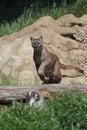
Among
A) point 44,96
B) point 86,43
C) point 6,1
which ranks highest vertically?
point 44,96

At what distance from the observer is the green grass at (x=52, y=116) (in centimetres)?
716

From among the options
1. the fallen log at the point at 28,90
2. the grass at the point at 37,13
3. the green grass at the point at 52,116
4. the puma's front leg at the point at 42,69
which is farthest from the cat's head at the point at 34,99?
the grass at the point at 37,13

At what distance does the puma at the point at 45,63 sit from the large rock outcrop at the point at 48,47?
0.35 metres

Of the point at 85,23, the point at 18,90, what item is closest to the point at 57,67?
the point at 18,90

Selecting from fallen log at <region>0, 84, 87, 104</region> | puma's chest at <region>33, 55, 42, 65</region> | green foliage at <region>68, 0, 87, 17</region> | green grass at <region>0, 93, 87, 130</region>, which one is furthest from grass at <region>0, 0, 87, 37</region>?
green grass at <region>0, 93, 87, 130</region>

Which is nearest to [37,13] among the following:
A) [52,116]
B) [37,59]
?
[37,59]

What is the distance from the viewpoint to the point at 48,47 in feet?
38.9

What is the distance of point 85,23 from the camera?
14.0m

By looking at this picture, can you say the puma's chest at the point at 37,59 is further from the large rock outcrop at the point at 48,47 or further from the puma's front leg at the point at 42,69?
the large rock outcrop at the point at 48,47

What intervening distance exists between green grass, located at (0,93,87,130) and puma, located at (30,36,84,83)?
6.64 ft

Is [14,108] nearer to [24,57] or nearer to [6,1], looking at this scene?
[24,57]

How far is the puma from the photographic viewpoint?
1025 cm

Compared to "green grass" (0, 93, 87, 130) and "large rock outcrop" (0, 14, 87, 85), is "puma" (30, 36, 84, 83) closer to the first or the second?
"large rock outcrop" (0, 14, 87, 85)

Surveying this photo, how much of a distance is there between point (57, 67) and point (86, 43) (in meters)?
2.48
